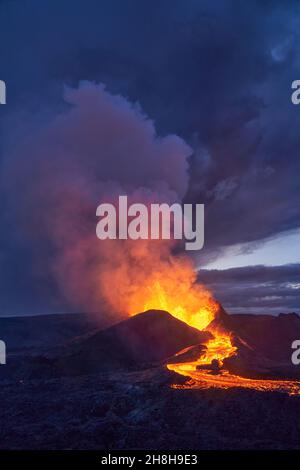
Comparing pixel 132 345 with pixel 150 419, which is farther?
pixel 132 345

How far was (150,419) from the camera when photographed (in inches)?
1494

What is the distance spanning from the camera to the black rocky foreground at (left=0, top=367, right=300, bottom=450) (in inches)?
1319

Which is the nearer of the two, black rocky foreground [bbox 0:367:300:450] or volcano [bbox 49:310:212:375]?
black rocky foreground [bbox 0:367:300:450]

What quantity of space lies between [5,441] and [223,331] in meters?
59.6

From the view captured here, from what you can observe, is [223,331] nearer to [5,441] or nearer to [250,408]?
[250,408]

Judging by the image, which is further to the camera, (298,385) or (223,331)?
(223,331)

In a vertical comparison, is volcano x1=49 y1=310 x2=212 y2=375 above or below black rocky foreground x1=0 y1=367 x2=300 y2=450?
above

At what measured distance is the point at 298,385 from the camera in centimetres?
4734

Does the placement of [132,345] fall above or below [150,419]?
above

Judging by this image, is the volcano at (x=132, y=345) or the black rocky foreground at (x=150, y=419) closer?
the black rocky foreground at (x=150, y=419)

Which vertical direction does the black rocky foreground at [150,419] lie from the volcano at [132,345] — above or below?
below

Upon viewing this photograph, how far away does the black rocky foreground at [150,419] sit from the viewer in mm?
33500
